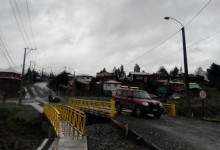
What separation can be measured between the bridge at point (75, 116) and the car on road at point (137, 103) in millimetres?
1198

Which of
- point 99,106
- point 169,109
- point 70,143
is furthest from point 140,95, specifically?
point 70,143

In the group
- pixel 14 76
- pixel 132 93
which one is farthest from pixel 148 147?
pixel 14 76

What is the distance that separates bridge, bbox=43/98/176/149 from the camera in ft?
46.2

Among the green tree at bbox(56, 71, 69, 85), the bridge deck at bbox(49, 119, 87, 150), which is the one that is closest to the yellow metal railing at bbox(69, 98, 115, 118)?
the bridge deck at bbox(49, 119, 87, 150)

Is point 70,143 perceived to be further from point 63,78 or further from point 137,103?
point 63,78

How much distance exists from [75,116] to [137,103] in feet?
22.0

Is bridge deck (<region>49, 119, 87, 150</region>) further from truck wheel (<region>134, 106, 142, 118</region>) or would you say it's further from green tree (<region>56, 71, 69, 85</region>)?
green tree (<region>56, 71, 69, 85</region>)

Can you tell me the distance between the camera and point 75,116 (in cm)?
1558

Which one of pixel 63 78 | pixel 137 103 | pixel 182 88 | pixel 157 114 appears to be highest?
pixel 63 78

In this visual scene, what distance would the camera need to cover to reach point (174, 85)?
78.2 m

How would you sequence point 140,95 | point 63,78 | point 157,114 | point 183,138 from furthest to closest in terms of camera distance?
1. point 63,78
2. point 140,95
3. point 157,114
4. point 183,138

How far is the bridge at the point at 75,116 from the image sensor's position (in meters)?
14.1

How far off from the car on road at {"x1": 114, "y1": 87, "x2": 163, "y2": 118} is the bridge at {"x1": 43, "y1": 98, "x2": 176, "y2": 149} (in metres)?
1.20

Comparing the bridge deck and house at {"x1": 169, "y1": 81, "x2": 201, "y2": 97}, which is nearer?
the bridge deck
